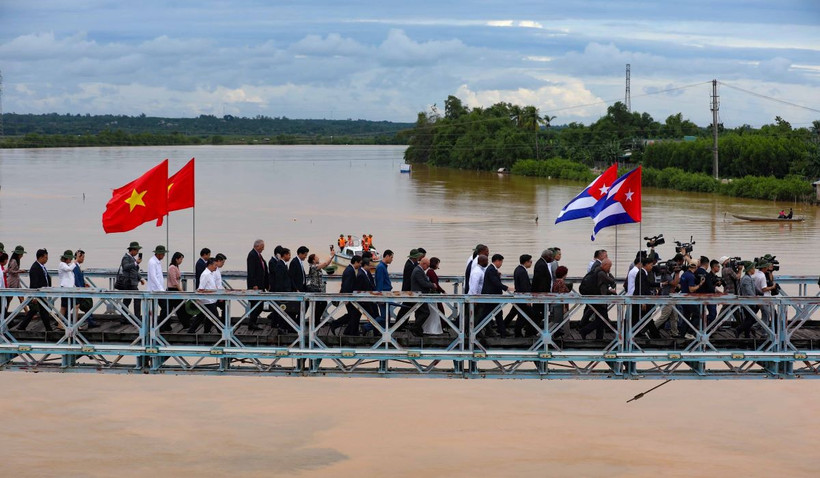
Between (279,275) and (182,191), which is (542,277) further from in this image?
(182,191)

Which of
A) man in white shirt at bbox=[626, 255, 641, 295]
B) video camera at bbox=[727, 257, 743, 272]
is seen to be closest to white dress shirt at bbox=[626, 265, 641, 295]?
man in white shirt at bbox=[626, 255, 641, 295]

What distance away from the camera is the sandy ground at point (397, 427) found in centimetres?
1719

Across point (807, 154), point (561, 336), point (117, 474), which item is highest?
point (807, 154)

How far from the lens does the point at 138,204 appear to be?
16.6 meters

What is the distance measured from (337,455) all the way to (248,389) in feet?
14.4

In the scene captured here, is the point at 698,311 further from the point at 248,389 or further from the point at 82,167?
the point at 82,167

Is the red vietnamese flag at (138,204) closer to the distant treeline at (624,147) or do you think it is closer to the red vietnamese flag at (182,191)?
the red vietnamese flag at (182,191)

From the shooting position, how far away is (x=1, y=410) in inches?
784

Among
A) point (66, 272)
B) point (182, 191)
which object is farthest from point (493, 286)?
point (66, 272)

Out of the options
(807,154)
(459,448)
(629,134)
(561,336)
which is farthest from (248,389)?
(629,134)

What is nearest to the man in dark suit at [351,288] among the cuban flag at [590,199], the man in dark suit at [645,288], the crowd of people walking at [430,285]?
the crowd of people walking at [430,285]

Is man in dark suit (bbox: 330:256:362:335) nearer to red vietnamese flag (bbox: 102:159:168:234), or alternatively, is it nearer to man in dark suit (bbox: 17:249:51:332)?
red vietnamese flag (bbox: 102:159:168:234)

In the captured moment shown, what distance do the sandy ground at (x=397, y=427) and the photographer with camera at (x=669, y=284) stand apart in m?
2.87

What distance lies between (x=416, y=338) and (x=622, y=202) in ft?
14.3
